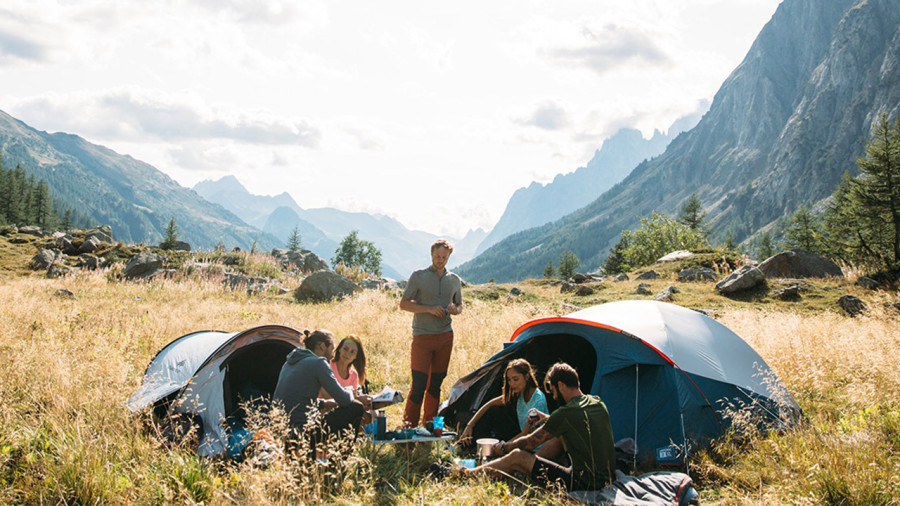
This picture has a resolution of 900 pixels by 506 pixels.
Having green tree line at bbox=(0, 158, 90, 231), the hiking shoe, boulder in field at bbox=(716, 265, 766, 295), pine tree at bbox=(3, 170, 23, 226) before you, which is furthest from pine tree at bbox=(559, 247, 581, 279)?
pine tree at bbox=(3, 170, 23, 226)

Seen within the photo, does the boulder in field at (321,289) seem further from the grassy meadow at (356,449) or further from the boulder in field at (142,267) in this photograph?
the grassy meadow at (356,449)

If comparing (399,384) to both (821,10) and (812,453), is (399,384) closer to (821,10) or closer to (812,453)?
(812,453)

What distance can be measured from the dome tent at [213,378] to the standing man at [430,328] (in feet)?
6.32

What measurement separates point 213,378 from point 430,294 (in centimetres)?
290

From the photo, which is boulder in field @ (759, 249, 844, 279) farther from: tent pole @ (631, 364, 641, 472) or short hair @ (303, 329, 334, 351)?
short hair @ (303, 329, 334, 351)

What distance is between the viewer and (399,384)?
984cm

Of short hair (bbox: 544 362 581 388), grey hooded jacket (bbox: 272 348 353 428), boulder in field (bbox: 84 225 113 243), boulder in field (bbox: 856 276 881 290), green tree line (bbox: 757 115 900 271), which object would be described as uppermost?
green tree line (bbox: 757 115 900 271)

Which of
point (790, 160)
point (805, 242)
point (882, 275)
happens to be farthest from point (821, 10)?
point (882, 275)

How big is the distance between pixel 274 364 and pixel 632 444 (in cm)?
530

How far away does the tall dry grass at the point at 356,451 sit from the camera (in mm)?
4539

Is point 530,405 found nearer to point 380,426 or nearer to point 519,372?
point 519,372

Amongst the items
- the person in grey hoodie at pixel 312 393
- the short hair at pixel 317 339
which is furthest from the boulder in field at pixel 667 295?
the person in grey hoodie at pixel 312 393

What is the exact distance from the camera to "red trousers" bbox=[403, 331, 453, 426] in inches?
275

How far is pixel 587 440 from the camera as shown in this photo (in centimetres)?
552
